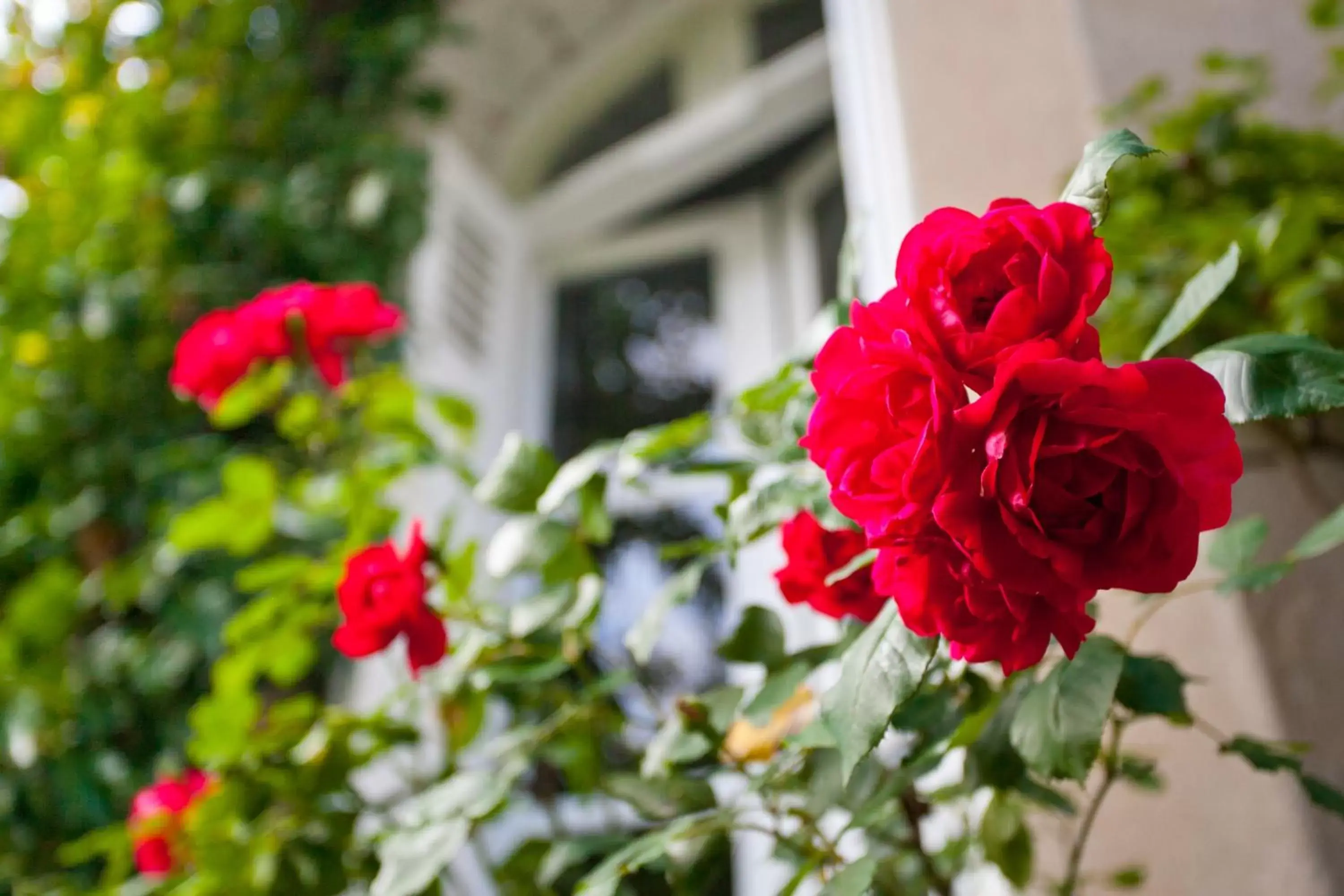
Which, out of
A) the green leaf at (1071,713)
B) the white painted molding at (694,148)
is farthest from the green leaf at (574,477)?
the white painted molding at (694,148)

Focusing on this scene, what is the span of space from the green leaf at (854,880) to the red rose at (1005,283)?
0.86 ft

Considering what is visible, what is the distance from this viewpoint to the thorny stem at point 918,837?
616 millimetres

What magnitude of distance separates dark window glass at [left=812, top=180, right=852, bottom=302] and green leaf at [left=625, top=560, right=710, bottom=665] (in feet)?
3.69

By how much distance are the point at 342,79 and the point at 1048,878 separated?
6.60 feet

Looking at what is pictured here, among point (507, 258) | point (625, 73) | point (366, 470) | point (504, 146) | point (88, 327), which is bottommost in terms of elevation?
point (366, 470)

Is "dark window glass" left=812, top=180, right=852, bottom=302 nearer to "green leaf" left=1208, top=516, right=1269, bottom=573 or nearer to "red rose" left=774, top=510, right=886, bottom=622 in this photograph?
"green leaf" left=1208, top=516, right=1269, bottom=573

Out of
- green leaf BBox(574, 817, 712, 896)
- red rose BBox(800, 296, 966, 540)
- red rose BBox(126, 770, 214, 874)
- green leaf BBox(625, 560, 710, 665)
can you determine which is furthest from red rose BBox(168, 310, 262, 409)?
red rose BBox(800, 296, 966, 540)

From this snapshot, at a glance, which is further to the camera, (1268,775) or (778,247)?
(778,247)

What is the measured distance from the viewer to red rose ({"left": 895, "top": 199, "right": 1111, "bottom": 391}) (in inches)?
14.6

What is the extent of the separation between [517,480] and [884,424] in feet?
1.26

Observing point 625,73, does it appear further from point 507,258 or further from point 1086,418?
point 1086,418

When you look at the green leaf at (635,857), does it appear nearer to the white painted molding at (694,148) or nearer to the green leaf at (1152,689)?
the green leaf at (1152,689)

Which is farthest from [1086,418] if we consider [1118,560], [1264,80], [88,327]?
[88,327]

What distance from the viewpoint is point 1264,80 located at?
1015 mm
